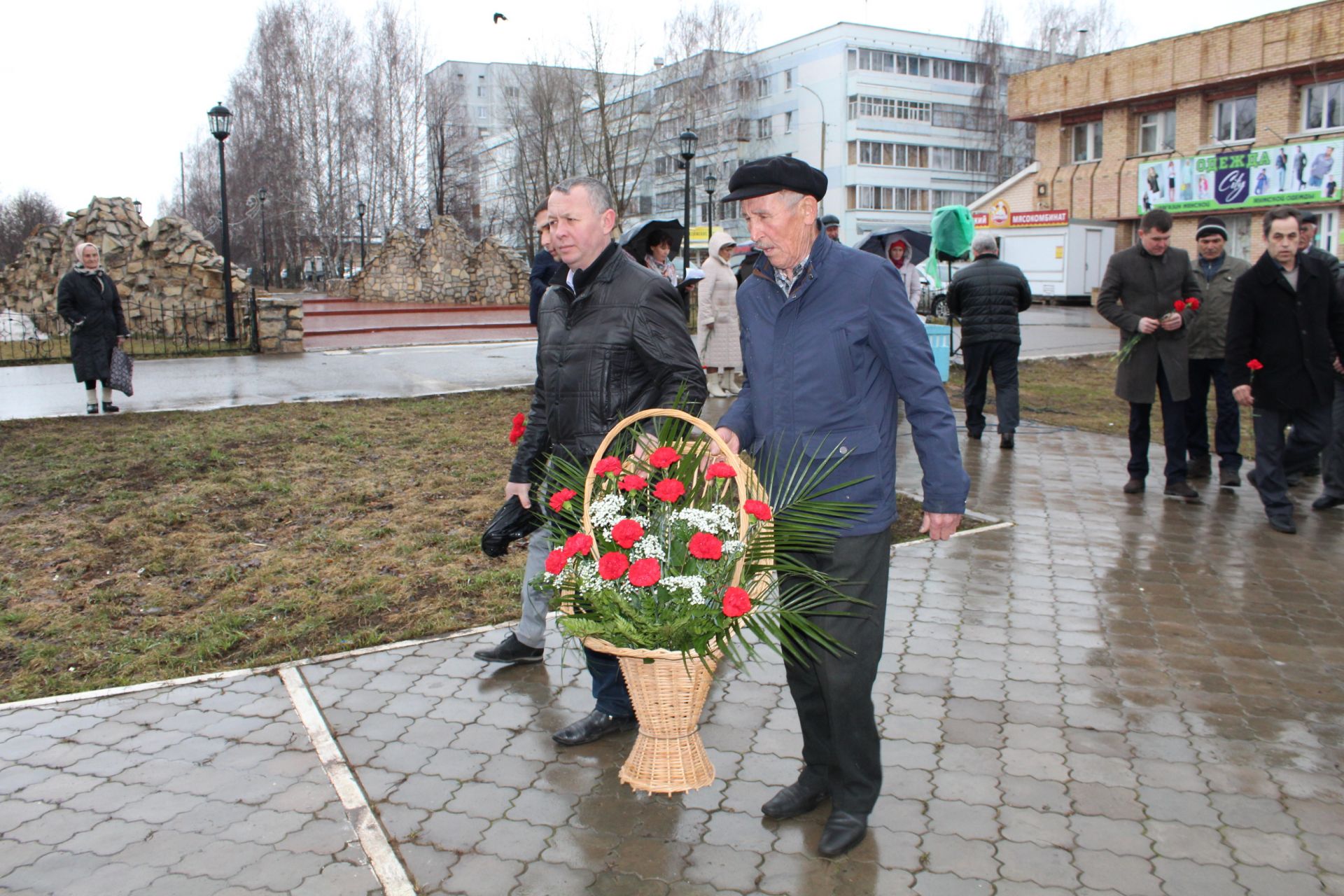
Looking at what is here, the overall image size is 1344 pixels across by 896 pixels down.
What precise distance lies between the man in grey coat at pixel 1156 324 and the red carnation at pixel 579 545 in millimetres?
5354

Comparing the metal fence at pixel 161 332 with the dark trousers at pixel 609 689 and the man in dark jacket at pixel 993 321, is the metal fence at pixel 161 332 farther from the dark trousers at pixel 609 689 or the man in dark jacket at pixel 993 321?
the dark trousers at pixel 609 689

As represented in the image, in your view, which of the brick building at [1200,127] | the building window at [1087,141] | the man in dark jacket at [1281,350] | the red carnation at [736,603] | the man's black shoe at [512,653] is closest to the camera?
the red carnation at [736,603]

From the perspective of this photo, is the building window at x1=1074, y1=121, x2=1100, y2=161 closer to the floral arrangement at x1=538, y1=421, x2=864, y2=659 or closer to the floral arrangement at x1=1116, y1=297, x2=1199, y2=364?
the floral arrangement at x1=1116, y1=297, x2=1199, y2=364

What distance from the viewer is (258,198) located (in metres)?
45.5

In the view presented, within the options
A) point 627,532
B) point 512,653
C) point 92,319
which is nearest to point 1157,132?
point 92,319

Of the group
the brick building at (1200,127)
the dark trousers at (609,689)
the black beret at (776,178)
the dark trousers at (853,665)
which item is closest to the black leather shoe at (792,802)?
the dark trousers at (853,665)

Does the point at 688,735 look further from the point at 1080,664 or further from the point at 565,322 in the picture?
the point at 1080,664

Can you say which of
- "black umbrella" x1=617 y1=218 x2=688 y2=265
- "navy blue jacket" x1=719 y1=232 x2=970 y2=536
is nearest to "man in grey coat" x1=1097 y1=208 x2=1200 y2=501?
"black umbrella" x1=617 y1=218 x2=688 y2=265

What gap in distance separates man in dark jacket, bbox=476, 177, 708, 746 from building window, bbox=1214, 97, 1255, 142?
37.1 m

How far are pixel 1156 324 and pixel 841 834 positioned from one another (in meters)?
5.33

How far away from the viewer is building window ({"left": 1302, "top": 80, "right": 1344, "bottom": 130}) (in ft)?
104

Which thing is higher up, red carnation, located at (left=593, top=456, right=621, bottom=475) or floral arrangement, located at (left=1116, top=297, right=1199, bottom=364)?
floral arrangement, located at (left=1116, top=297, right=1199, bottom=364)

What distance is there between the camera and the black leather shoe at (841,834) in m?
2.98

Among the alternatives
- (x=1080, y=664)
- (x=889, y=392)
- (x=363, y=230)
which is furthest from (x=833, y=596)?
(x=363, y=230)
